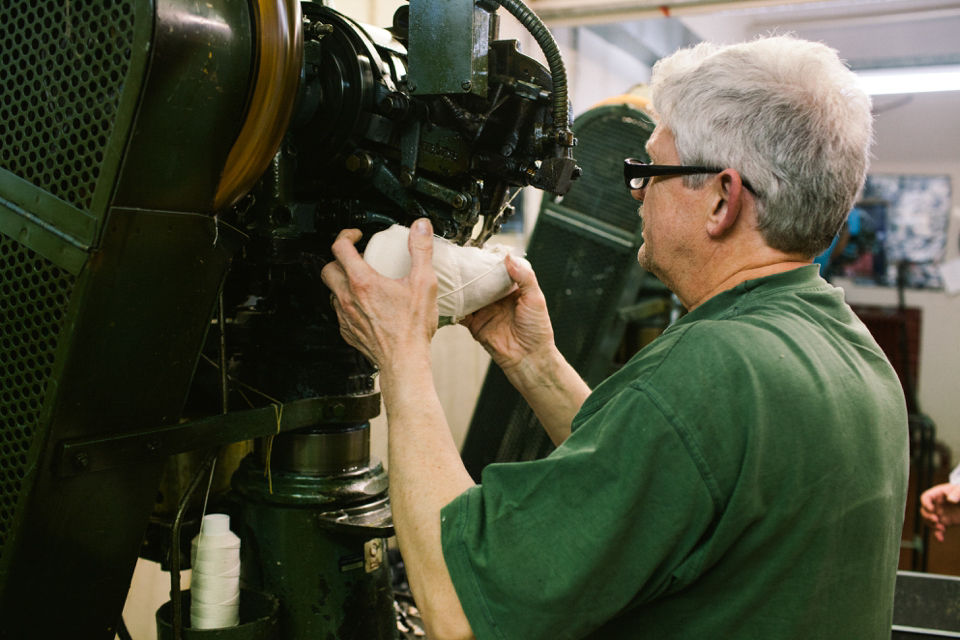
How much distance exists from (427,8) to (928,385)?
23.6ft

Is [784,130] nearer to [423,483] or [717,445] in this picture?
[717,445]

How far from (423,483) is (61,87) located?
0.73 metres

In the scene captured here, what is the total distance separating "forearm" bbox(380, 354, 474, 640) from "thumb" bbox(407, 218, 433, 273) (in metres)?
0.16

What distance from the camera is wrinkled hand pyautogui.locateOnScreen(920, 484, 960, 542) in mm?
2238


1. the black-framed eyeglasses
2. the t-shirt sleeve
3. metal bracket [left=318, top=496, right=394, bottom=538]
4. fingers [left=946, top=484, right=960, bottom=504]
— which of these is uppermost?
the black-framed eyeglasses

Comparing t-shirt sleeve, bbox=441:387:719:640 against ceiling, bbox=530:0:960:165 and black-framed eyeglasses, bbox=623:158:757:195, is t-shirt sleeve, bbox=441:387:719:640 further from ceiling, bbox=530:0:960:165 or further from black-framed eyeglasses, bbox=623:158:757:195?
ceiling, bbox=530:0:960:165

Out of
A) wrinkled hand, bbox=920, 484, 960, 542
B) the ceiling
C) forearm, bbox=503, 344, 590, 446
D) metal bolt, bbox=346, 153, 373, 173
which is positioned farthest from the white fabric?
the ceiling

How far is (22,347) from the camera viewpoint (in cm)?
103

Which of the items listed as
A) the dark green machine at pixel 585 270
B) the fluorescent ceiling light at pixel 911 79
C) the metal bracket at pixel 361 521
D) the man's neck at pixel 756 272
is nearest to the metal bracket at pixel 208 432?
the metal bracket at pixel 361 521

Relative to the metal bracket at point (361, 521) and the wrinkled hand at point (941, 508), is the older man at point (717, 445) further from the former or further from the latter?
the wrinkled hand at point (941, 508)

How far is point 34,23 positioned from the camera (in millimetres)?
1009

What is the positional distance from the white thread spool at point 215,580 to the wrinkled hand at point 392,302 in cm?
42

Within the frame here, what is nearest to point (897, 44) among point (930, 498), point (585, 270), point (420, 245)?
point (585, 270)

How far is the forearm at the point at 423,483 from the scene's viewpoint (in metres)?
0.96
